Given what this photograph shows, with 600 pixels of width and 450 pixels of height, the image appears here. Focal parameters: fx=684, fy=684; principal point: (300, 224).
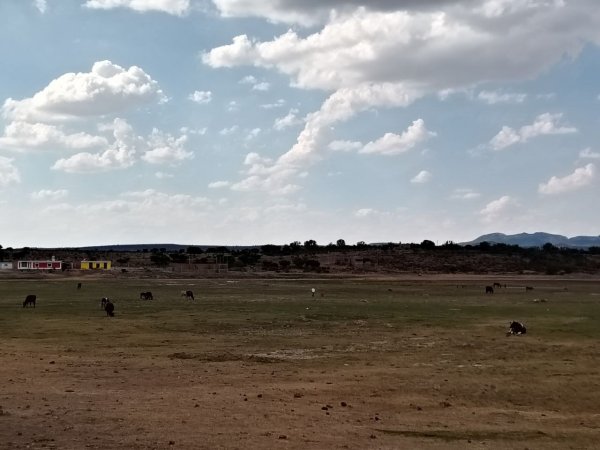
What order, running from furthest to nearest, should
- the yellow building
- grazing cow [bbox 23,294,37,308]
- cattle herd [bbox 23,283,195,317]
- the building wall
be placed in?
the yellow building → the building wall → grazing cow [bbox 23,294,37,308] → cattle herd [bbox 23,283,195,317]

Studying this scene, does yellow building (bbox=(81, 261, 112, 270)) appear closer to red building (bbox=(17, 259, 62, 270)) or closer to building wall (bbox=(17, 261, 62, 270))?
red building (bbox=(17, 259, 62, 270))

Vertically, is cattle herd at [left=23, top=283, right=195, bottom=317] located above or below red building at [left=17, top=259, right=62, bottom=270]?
below

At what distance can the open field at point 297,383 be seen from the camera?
13273 millimetres

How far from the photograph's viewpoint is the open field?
13.3 metres

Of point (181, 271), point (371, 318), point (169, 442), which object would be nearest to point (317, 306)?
point (371, 318)

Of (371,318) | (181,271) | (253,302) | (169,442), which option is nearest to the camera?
(169,442)

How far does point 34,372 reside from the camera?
65.7ft

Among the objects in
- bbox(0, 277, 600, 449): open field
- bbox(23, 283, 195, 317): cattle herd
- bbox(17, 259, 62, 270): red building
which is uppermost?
bbox(17, 259, 62, 270): red building

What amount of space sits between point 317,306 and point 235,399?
32.6 meters

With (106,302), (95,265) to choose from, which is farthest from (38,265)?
(106,302)

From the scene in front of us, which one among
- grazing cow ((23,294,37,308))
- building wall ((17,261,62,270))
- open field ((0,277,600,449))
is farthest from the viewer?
building wall ((17,261,62,270))

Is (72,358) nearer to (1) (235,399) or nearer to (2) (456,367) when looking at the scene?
(1) (235,399)

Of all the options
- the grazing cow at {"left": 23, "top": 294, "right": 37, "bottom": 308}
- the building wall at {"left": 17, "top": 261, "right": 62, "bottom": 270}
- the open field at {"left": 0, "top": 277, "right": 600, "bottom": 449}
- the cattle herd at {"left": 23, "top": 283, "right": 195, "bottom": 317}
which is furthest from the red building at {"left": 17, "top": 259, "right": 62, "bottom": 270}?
the open field at {"left": 0, "top": 277, "right": 600, "bottom": 449}

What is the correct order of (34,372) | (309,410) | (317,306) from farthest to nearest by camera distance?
(317,306), (34,372), (309,410)
